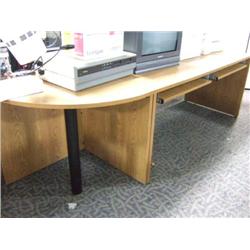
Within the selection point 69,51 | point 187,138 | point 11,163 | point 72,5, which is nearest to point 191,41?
point 187,138

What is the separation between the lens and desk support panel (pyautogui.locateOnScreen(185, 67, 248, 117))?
2.67 metres

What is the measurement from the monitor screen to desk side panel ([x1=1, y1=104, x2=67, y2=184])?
738mm

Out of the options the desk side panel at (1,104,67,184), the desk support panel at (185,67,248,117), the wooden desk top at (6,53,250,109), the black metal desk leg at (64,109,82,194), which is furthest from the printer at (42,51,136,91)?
the desk support panel at (185,67,248,117)

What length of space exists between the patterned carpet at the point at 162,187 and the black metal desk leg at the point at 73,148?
0.27 ft

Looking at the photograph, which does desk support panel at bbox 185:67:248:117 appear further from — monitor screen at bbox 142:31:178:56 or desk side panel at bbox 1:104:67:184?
desk side panel at bbox 1:104:67:184

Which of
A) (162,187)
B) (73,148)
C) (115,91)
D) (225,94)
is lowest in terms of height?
(162,187)

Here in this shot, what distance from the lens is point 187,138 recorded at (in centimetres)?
229

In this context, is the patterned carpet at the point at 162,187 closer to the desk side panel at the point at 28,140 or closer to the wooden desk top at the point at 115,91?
the desk side panel at the point at 28,140

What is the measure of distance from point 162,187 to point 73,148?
660mm

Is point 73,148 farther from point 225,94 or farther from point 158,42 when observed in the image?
point 225,94

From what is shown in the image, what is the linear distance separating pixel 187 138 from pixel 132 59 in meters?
1.09

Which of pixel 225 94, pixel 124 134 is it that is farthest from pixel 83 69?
pixel 225 94

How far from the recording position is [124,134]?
168 cm
